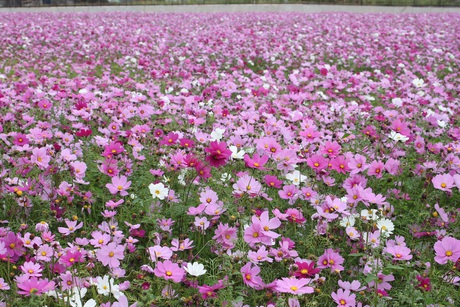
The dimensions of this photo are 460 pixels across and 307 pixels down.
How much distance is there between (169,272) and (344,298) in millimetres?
599

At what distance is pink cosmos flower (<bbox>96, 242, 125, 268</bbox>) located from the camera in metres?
1.53

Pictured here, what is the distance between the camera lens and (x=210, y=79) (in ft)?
16.6

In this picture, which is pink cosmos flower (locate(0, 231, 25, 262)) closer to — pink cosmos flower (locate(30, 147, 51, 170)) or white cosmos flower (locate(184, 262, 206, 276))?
pink cosmos flower (locate(30, 147, 51, 170))

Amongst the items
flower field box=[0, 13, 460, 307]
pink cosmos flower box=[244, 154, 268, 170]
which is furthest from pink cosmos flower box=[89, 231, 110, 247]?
pink cosmos flower box=[244, 154, 268, 170]

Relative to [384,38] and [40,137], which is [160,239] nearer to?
[40,137]

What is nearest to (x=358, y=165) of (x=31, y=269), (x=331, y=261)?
(x=331, y=261)

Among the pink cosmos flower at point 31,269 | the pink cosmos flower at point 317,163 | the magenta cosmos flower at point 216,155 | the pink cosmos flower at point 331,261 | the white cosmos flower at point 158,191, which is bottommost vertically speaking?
the pink cosmos flower at point 331,261

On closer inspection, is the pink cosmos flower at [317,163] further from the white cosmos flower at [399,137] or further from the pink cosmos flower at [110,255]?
the pink cosmos flower at [110,255]

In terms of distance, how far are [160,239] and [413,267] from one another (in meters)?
1.05

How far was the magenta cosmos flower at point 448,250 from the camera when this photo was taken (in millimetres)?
1531

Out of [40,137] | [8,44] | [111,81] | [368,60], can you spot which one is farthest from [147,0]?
[40,137]

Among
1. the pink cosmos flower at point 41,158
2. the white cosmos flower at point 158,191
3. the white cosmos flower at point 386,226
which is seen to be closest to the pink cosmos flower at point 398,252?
the white cosmos flower at point 386,226

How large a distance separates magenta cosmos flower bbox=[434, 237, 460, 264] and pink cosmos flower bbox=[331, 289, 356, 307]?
35 cm

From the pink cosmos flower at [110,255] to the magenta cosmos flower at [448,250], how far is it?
1126mm
